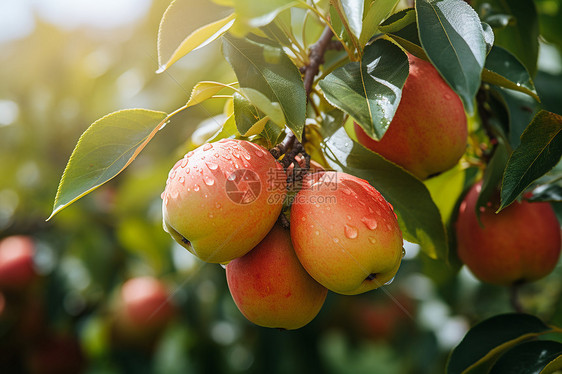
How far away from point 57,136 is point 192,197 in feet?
5.41

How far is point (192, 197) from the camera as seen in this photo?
615 millimetres

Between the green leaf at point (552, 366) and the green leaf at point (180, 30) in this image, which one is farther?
the green leaf at point (552, 366)

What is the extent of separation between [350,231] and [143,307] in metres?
1.57

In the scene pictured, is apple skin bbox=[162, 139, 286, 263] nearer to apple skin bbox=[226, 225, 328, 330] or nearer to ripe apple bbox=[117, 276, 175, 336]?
apple skin bbox=[226, 225, 328, 330]

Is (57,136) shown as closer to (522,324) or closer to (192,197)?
(192,197)

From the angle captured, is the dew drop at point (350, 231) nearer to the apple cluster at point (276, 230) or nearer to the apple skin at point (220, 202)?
the apple cluster at point (276, 230)

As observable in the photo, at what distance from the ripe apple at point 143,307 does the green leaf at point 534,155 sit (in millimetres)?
1583

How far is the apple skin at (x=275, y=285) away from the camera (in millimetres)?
673

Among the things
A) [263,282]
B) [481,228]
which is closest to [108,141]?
[263,282]

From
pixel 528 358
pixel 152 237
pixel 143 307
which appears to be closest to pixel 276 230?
pixel 528 358

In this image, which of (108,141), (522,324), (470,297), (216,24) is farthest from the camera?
(470,297)

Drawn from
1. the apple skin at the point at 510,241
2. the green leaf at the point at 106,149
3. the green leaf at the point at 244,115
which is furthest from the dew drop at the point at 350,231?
the apple skin at the point at 510,241

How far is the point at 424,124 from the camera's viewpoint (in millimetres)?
764

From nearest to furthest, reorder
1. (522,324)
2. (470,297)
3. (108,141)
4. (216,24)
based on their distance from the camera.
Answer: (216,24)
(108,141)
(522,324)
(470,297)
